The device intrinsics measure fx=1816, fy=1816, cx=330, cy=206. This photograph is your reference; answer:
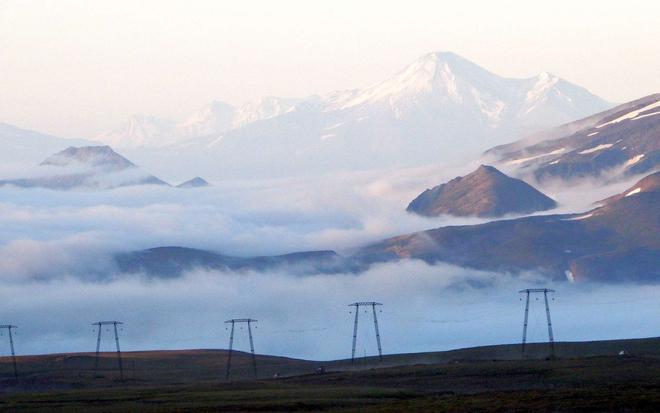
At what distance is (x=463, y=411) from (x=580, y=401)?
7.51m

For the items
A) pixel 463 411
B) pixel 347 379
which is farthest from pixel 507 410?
pixel 347 379

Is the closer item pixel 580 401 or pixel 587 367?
pixel 580 401

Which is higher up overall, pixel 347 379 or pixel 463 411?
pixel 347 379

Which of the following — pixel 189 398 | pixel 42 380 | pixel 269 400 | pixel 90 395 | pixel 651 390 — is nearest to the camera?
pixel 651 390

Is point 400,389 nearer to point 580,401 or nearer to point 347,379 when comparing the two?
point 347,379

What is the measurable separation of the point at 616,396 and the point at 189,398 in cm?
3709

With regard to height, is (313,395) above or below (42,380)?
below

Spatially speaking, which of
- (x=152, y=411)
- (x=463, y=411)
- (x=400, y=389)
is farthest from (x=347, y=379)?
(x=463, y=411)

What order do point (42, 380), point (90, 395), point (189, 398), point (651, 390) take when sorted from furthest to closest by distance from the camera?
1. point (42, 380)
2. point (90, 395)
3. point (189, 398)
4. point (651, 390)

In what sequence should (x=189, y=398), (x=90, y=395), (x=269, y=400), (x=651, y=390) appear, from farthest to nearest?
1. (x=90, y=395)
2. (x=189, y=398)
3. (x=269, y=400)
4. (x=651, y=390)

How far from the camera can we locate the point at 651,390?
10581 centimetres

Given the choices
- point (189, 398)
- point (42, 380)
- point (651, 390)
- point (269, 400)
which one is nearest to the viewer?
point (651, 390)

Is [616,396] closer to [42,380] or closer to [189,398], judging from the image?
[189,398]

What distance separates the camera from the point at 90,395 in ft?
469
